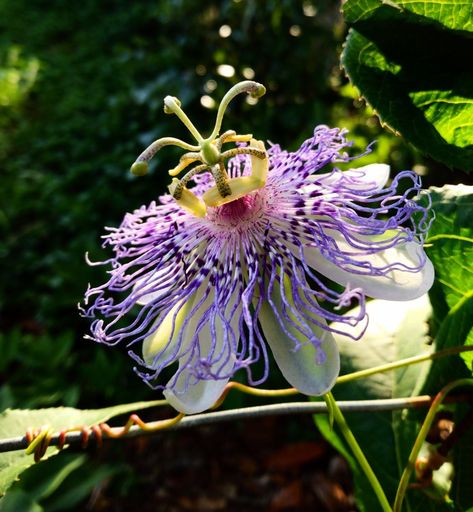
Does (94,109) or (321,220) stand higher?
(94,109)

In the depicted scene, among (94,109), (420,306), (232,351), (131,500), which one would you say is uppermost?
(94,109)

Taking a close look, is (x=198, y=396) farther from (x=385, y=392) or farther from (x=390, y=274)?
(x=385, y=392)

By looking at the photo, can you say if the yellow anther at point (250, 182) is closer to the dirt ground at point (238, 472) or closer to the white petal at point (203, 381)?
the white petal at point (203, 381)

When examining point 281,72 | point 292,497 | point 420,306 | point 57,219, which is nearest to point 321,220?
point 420,306

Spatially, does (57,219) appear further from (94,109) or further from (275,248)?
(275,248)

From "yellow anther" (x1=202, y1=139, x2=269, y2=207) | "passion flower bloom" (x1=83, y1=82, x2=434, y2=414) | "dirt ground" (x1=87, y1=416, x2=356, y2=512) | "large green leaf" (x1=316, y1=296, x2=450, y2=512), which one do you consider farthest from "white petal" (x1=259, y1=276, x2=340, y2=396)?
"dirt ground" (x1=87, y1=416, x2=356, y2=512)

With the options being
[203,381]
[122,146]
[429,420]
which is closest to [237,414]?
[203,381]

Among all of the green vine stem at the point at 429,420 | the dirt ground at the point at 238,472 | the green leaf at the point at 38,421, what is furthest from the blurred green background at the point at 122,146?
the green vine stem at the point at 429,420
